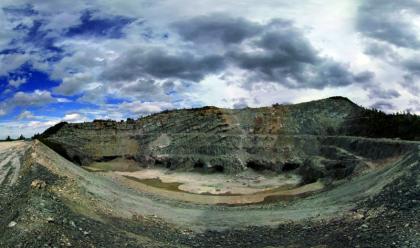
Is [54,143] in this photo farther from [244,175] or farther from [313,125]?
[313,125]

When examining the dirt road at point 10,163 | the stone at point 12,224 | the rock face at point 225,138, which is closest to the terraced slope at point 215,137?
the rock face at point 225,138

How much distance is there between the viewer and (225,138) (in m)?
56.1

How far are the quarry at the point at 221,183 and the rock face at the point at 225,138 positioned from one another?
0.48 feet

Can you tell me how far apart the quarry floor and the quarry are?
0.08 meters

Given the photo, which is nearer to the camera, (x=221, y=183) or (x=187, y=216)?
(x=187, y=216)

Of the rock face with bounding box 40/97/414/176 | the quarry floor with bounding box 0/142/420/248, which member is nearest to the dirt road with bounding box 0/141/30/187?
the quarry floor with bounding box 0/142/420/248

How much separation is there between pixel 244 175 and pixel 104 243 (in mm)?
32455

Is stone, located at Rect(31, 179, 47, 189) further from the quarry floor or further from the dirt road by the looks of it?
the dirt road

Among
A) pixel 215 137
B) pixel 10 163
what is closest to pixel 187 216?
pixel 10 163

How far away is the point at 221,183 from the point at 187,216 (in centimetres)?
1938

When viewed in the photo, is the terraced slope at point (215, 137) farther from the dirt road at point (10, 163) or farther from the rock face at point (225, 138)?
the dirt road at point (10, 163)

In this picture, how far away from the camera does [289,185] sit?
42562 mm

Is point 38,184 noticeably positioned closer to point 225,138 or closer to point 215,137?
point 225,138

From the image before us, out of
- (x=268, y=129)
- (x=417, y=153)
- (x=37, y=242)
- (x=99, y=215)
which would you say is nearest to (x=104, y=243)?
(x=37, y=242)
